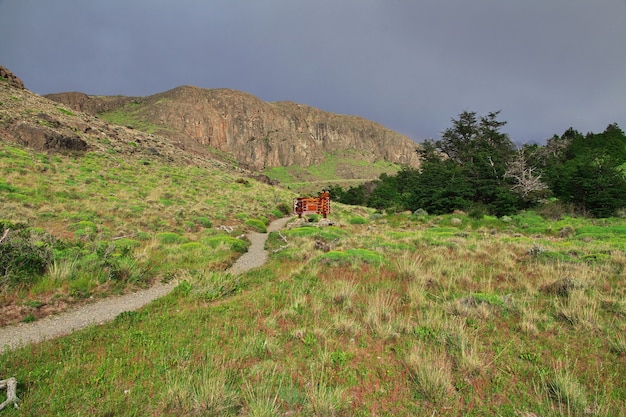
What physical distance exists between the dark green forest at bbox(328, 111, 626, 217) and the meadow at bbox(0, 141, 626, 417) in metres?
15.6

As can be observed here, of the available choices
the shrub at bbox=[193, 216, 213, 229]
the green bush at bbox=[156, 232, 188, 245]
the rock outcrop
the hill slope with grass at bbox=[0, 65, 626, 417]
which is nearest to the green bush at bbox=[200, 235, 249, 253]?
the green bush at bbox=[156, 232, 188, 245]

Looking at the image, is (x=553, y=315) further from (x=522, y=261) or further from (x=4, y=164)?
(x=4, y=164)

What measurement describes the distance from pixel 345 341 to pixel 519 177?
32.3 m

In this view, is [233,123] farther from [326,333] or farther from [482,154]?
[326,333]

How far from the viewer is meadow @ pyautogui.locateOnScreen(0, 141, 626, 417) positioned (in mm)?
3375

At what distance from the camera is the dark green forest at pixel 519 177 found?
22.6 meters

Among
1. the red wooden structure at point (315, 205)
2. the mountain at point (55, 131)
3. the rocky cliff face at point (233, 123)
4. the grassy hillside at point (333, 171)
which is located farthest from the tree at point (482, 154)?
the rocky cliff face at point (233, 123)

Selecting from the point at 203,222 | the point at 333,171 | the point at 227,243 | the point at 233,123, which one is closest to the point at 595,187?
the point at 227,243

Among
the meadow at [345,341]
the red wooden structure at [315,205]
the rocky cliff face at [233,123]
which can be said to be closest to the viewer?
the meadow at [345,341]

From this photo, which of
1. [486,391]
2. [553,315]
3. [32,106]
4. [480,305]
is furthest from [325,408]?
[32,106]

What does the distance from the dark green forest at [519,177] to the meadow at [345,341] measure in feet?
51.3

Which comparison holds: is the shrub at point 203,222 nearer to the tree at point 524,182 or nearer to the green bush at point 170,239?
the green bush at point 170,239

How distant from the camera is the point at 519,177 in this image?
2936 cm

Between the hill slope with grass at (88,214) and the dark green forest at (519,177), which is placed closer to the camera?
the hill slope with grass at (88,214)
